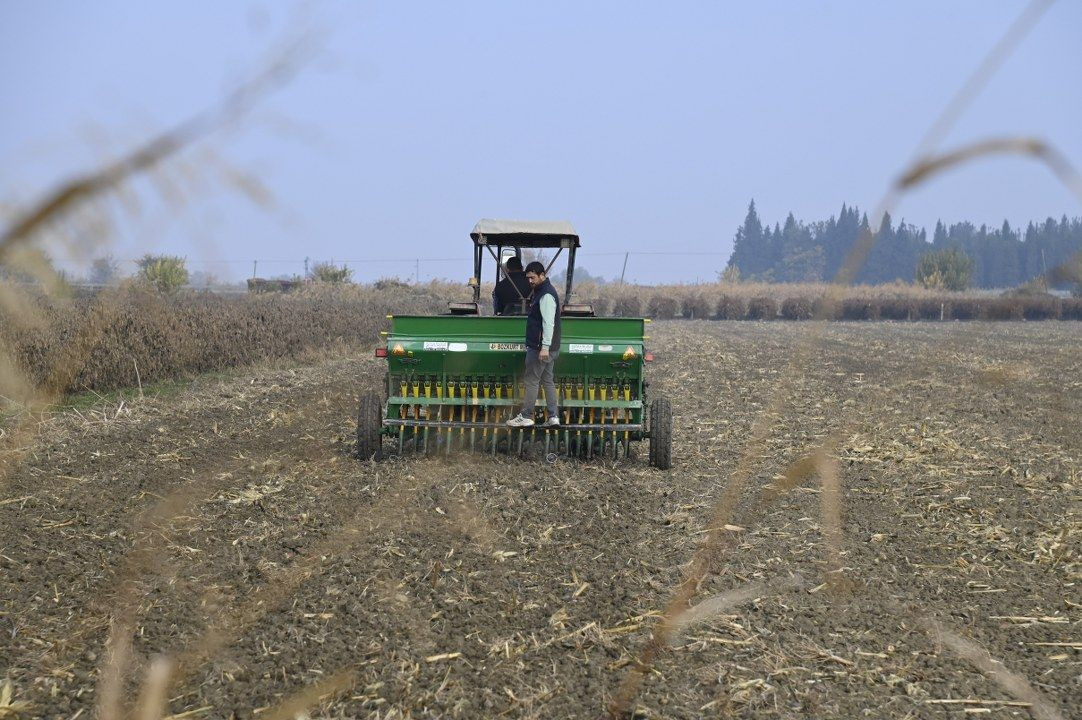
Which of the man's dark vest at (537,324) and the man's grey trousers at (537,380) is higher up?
the man's dark vest at (537,324)

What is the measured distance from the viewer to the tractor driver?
12.0 metres

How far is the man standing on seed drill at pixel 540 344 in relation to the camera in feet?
32.9

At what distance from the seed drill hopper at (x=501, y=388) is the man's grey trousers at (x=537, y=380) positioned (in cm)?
27

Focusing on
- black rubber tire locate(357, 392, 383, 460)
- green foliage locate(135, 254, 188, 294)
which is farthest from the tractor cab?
green foliage locate(135, 254, 188, 294)

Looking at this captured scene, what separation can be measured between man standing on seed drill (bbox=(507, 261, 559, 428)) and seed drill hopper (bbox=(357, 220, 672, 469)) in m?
0.27

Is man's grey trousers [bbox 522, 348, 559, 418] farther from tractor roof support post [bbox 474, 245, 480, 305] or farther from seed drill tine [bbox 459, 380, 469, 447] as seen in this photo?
tractor roof support post [bbox 474, 245, 480, 305]

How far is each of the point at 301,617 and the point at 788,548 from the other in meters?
3.65

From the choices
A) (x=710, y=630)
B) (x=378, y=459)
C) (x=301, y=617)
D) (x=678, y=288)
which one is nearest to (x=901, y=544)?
(x=710, y=630)

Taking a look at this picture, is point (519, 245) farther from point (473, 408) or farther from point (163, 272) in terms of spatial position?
point (163, 272)

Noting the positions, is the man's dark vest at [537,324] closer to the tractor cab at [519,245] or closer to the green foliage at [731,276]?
the tractor cab at [519,245]

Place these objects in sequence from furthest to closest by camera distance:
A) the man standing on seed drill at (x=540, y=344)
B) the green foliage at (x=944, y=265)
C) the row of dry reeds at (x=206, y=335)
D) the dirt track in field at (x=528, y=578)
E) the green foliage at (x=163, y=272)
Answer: the man standing on seed drill at (x=540, y=344) → the green foliage at (x=944, y=265) → the dirt track in field at (x=528, y=578) → the row of dry reeds at (x=206, y=335) → the green foliage at (x=163, y=272)

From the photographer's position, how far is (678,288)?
6662cm

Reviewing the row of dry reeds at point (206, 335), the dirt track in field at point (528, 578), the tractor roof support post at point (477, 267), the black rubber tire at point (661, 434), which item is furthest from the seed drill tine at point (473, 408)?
the row of dry reeds at point (206, 335)

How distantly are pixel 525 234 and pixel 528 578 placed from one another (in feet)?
19.4
